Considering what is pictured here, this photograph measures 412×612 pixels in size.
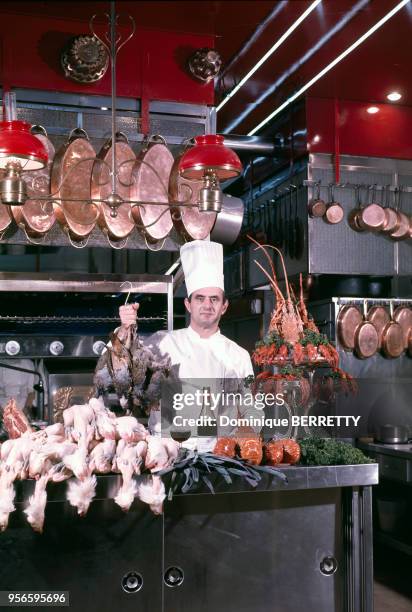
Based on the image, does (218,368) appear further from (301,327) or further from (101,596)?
(101,596)

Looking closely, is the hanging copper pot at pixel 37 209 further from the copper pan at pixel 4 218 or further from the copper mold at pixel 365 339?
the copper mold at pixel 365 339

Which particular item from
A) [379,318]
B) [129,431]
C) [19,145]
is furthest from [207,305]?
[379,318]

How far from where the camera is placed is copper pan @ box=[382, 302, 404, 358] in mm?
5848

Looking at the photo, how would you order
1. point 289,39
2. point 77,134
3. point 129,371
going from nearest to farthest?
point 129,371, point 77,134, point 289,39

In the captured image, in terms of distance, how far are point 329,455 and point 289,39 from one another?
2843 mm

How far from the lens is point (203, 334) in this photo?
14.1 feet

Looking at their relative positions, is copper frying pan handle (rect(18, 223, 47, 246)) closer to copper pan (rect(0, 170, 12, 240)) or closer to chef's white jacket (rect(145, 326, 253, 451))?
copper pan (rect(0, 170, 12, 240))

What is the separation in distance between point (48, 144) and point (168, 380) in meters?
1.42

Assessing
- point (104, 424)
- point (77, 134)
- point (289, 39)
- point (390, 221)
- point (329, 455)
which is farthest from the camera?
point (390, 221)

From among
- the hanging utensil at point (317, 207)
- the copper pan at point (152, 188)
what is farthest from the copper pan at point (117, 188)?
the hanging utensil at point (317, 207)

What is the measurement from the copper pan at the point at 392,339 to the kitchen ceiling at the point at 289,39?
69.3 inches

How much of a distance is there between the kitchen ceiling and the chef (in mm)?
1275

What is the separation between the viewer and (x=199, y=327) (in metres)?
4.27

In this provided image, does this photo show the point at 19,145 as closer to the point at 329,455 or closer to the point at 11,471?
the point at 11,471
